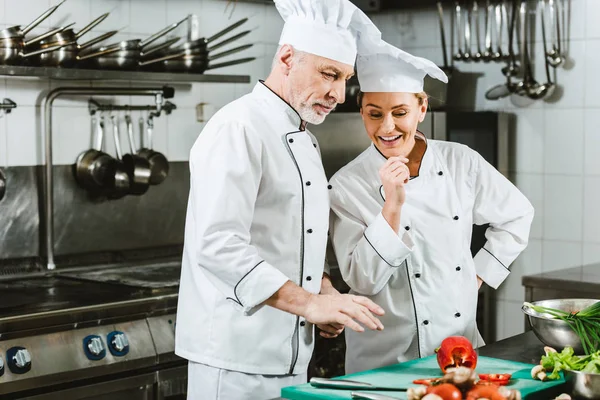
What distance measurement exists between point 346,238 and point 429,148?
1.38ft

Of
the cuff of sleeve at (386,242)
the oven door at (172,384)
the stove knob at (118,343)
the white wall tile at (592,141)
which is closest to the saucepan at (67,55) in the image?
the stove knob at (118,343)

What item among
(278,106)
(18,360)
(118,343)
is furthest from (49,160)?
(278,106)

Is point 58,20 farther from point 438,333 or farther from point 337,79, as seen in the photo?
point 438,333

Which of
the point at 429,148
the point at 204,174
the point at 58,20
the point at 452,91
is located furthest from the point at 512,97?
the point at 204,174

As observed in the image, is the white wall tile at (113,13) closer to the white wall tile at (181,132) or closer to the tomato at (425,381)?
the white wall tile at (181,132)

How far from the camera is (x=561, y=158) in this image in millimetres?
4402

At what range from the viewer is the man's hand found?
2.01 metres

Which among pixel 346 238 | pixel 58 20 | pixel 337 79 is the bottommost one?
pixel 346 238

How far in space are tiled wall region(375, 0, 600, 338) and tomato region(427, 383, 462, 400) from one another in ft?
9.43

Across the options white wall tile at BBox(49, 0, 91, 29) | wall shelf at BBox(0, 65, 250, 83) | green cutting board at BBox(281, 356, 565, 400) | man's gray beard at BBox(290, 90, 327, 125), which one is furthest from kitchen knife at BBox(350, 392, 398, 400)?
white wall tile at BBox(49, 0, 91, 29)

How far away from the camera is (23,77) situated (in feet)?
12.0

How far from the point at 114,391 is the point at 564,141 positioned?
2512 mm

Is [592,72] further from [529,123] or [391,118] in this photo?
[391,118]

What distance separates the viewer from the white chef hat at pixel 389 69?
253 centimetres
